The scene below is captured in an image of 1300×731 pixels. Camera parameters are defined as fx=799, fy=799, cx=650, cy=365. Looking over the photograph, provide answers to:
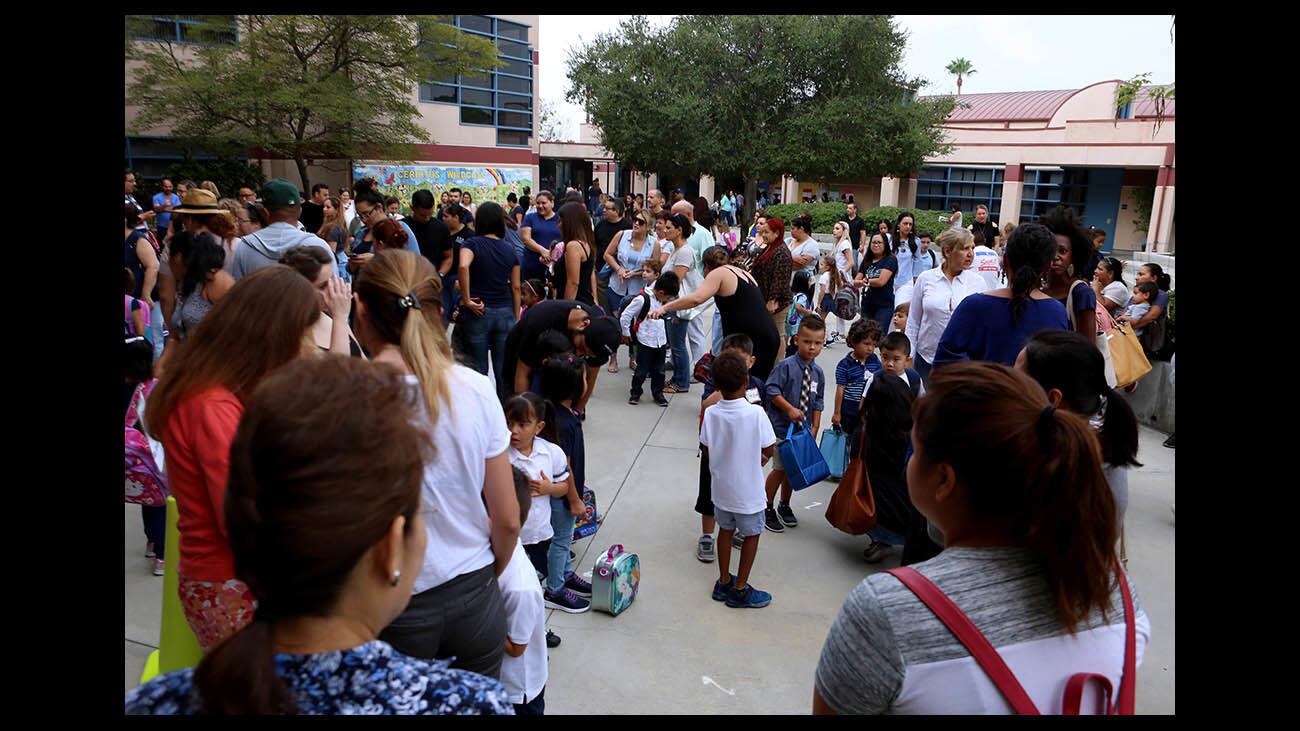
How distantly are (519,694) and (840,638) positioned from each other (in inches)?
63.2

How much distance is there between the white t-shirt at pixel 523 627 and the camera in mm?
2477

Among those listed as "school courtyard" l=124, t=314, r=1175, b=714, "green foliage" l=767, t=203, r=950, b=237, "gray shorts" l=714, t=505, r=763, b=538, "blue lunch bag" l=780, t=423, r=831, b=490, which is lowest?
"school courtyard" l=124, t=314, r=1175, b=714

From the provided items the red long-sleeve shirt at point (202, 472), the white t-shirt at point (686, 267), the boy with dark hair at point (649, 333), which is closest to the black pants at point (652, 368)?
the boy with dark hair at point (649, 333)

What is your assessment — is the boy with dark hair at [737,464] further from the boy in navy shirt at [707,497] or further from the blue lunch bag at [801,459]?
the blue lunch bag at [801,459]

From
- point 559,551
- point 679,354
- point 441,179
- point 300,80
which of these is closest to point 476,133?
point 441,179

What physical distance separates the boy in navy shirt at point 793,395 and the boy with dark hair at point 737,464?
816 millimetres

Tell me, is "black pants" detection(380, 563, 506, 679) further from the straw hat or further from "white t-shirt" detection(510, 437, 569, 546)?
the straw hat

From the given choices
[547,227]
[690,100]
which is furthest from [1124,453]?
[690,100]

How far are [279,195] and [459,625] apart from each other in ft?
11.2

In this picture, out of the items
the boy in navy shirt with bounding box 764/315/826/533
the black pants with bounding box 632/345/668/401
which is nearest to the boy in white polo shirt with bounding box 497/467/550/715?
the boy in navy shirt with bounding box 764/315/826/533

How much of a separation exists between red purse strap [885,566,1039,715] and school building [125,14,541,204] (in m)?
22.9

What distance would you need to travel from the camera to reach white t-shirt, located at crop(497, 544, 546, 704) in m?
2.48

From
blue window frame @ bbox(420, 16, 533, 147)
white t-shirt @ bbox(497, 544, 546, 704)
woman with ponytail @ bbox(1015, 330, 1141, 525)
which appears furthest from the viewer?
blue window frame @ bbox(420, 16, 533, 147)
